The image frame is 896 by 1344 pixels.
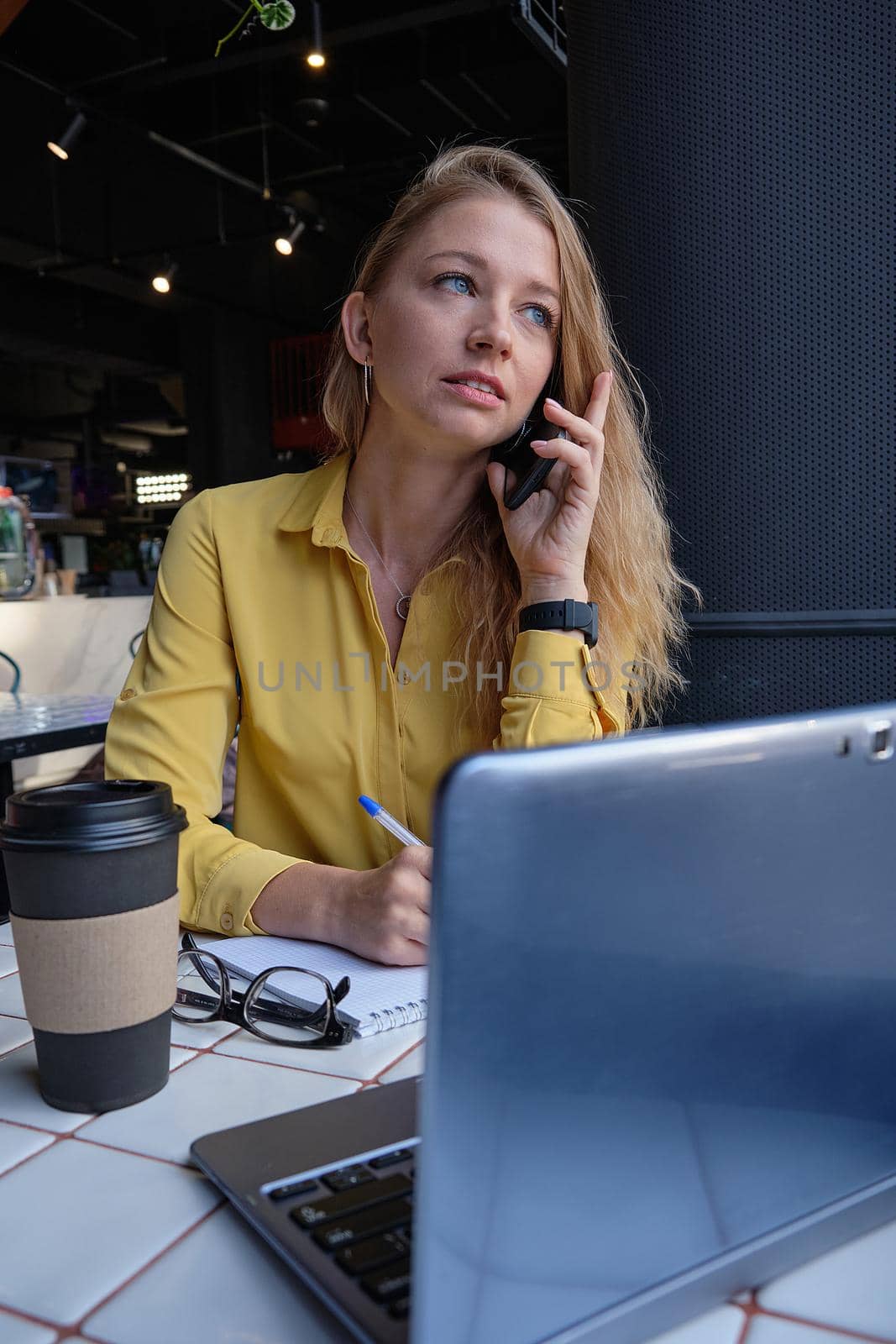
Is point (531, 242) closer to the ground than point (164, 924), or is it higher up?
higher up

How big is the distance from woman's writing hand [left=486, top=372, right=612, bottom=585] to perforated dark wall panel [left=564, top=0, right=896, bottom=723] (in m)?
0.13

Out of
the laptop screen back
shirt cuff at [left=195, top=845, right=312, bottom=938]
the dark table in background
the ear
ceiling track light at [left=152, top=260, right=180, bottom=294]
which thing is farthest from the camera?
ceiling track light at [left=152, top=260, right=180, bottom=294]

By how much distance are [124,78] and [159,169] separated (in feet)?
4.40

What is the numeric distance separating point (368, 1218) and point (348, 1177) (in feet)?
0.13

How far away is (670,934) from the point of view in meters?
0.42

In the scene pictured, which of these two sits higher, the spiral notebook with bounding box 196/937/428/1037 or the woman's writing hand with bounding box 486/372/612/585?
the woman's writing hand with bounding box 486/372/612/585

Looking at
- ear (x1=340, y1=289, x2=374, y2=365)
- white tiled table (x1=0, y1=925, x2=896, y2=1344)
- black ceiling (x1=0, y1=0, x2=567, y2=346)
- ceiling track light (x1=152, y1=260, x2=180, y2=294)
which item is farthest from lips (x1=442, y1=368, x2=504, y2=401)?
ceiling track light (x1=152, y1=260, x2=180, y2=294)

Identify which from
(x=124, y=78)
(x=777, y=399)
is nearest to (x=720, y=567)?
(x=777, y=399)

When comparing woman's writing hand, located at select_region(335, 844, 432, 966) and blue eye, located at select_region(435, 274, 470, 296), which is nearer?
woman's writing hand, located at select_region(335, 844, 432, 966)

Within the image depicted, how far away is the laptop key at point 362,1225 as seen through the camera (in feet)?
1.57

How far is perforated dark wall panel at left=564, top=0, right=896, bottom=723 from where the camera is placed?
130 centimetres

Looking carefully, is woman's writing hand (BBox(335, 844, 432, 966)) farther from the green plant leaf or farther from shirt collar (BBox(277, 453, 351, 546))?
the green plant leaf

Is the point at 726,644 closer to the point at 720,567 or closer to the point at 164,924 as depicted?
the point at 720,567

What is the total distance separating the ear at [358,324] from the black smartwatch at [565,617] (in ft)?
1.51
